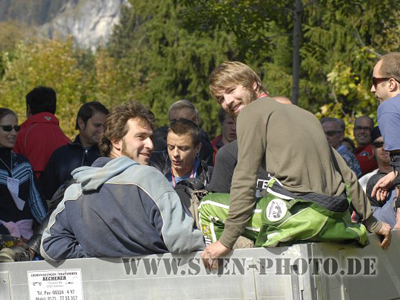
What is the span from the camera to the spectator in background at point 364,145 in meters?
8.06

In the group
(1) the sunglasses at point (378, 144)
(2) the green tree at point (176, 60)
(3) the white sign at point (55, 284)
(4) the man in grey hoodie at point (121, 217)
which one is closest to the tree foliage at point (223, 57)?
(2) the green tree at point (176, 60)

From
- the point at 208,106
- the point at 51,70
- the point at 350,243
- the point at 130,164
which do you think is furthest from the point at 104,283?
the point at 51,70

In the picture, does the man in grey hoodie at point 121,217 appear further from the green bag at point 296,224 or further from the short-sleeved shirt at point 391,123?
the short-sleeved shirt at point 391,123

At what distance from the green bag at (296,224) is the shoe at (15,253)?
4.74 feet

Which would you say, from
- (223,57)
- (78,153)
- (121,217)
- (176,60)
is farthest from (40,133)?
(176,60)

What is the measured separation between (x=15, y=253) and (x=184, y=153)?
1.55 meters

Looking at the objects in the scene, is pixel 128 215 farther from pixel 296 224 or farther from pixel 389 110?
pixel 389 110

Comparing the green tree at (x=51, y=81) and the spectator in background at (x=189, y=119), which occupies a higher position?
the spectator in background at (x=189, y=119)

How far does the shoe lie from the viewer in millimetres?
4379

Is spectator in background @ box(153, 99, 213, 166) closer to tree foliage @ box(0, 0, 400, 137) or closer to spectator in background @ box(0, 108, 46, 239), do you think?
spectator in background @ box(0, 108, 46, 239)

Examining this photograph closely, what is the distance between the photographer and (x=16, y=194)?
5.72 meters

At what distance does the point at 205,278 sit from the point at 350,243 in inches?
29.7

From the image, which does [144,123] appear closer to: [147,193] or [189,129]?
[147,193]

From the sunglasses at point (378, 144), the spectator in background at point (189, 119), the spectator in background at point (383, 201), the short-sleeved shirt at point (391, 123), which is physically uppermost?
the short-sleeved shirt at point (391, 123)
